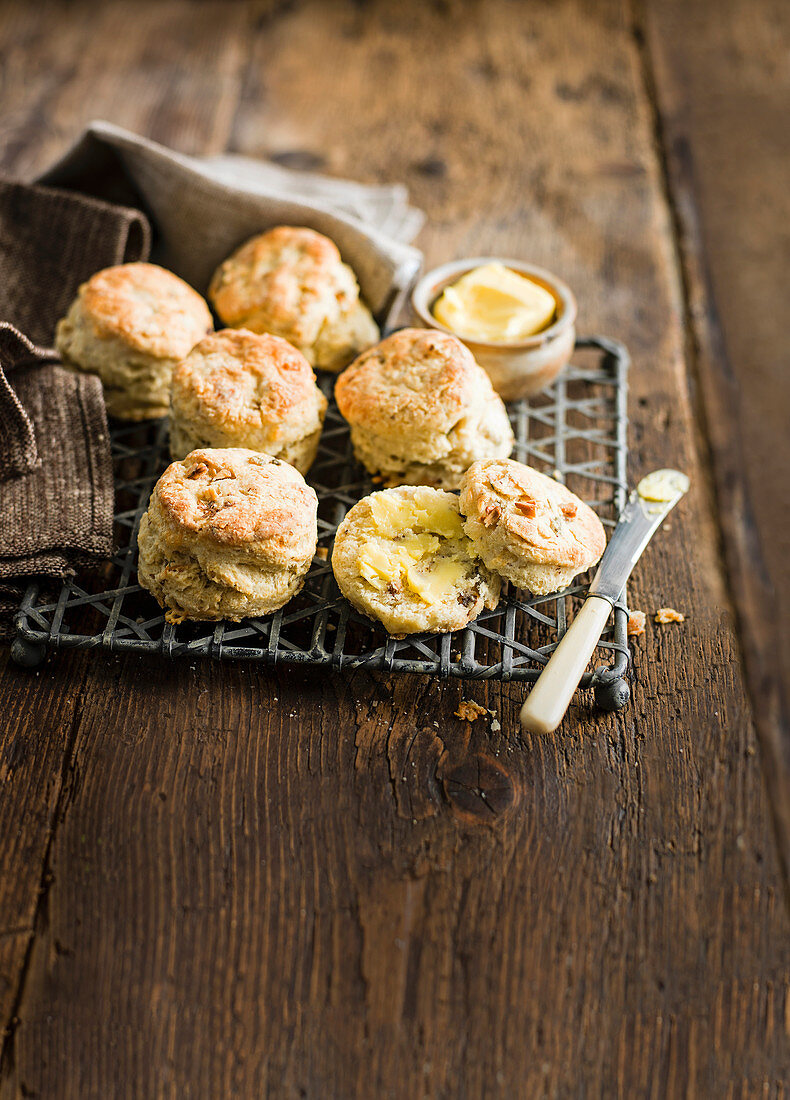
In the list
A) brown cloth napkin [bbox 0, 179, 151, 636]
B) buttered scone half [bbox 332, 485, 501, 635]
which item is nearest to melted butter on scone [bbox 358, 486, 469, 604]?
buttered scone half [bbox 332, 485, 501, 635]

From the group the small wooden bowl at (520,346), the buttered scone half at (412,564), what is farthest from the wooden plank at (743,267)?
the buttered scone half at (412,564)

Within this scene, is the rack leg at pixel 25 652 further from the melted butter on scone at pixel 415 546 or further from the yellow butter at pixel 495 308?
the yellow butter at pixel 495 308

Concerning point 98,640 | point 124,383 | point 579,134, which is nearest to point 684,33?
point 579,134

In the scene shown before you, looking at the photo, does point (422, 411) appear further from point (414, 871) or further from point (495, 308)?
point (414, 871)

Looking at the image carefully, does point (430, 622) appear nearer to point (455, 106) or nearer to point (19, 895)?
point (19, 895)

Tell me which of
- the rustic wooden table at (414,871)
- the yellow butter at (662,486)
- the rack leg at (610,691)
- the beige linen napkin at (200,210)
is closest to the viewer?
the rustic wooden table at (414,871)

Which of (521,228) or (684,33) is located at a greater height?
(684,33)
